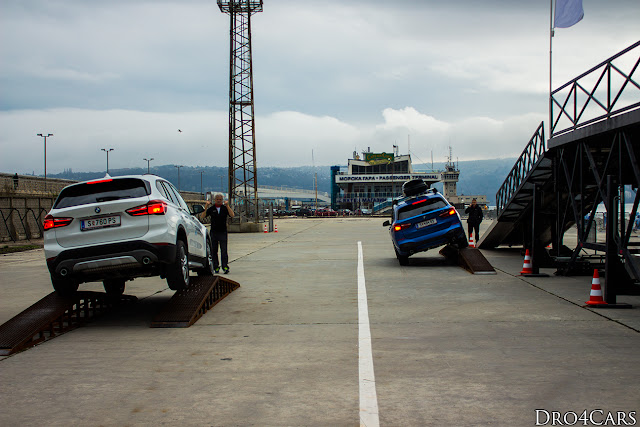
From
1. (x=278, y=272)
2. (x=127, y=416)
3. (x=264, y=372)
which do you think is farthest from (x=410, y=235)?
(x=127, y=416)

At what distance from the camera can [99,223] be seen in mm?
8367

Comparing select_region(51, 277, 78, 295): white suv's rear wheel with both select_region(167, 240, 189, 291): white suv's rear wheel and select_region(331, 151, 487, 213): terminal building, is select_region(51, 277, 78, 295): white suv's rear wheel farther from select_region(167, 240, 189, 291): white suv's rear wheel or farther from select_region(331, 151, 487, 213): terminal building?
Result: select_region(331, 151, 487, 213): terminal building

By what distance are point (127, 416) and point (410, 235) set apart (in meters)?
12.2

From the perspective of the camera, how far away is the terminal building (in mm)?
162750

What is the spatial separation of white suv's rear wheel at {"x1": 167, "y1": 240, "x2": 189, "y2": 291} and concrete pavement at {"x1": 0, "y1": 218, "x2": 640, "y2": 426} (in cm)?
65

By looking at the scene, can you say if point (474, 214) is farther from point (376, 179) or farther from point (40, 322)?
point (376, 179)

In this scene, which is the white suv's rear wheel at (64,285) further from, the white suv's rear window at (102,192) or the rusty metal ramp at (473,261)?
the rusty metal ramp at (473,261)

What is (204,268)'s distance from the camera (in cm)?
1184

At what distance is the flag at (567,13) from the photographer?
47.9ft

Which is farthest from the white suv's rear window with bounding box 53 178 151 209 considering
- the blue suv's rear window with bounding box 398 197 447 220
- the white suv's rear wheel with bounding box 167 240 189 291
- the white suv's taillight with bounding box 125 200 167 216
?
the blue suv's rear window with bounding box 398 197 447 220

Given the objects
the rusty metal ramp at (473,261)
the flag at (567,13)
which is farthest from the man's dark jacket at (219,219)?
the flag at (567,13)

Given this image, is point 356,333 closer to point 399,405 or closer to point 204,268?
point 399,405

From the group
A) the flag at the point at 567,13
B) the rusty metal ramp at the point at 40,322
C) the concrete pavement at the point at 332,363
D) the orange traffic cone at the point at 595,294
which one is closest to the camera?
the concrete pavement at the point at 332,363

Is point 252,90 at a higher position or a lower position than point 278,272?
higher
